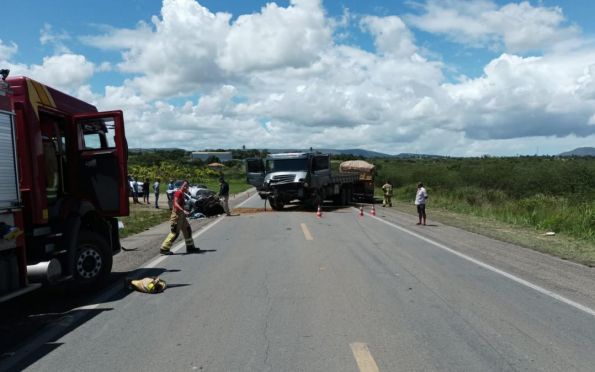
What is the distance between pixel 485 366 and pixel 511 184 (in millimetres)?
37156

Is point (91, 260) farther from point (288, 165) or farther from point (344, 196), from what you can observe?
point (344, 196)

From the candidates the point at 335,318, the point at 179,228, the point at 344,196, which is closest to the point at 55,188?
the point at 335,318

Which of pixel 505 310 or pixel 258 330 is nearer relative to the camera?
pixel 258 330

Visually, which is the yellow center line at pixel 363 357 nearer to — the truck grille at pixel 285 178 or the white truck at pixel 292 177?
the white truck at pixel 292 177

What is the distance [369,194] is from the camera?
35719 mm

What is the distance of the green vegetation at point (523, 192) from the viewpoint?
18.7 metres

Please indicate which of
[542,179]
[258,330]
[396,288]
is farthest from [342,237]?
[542,179]

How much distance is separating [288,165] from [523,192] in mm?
18877

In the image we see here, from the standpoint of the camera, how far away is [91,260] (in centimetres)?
813

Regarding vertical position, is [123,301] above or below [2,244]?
below

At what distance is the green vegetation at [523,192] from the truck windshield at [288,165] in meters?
8.10

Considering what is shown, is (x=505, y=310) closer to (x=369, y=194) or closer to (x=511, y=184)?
(x=369, y=194)

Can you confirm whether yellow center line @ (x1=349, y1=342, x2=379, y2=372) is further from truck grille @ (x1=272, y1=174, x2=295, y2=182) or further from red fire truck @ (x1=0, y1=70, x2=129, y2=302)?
truck grille @ (x1=272, y1=174, x2=295, y2=182)

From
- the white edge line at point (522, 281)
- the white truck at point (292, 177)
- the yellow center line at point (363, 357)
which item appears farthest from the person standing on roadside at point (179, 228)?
the white truck at point (292, 177)
